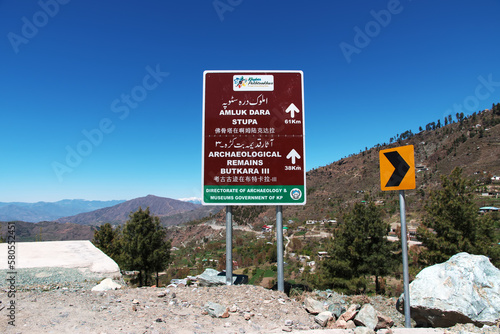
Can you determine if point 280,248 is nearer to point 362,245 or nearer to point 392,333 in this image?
point 392,333

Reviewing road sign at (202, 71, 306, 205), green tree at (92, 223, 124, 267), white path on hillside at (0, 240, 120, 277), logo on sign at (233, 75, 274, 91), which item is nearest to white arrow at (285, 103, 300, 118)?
road sign at (202, 71, 306, 205)

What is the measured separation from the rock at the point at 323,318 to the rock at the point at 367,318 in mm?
457

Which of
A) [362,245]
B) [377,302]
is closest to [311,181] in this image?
[362,245]

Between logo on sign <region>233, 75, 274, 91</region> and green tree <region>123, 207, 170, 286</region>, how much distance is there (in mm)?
14467

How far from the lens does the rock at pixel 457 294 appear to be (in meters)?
4.86

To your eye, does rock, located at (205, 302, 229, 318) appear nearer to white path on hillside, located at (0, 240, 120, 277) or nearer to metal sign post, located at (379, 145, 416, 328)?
metal sign post, located at (379, 145, 416, 328)

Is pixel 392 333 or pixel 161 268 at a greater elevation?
pixel 392 333

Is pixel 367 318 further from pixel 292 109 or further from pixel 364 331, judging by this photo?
pixel 292 109

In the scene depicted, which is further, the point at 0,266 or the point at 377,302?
the point at 0,266

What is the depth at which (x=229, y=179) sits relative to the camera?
677 centimetres

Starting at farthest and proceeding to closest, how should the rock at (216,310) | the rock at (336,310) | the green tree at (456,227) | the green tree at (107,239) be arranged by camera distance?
1. the green tree at (107,239)
2. the green tree at (456,227)
3. the rock at (336,310)
4. the rock at (216,310)

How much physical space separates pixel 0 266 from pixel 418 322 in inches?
443

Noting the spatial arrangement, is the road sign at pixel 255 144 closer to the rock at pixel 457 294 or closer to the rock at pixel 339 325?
the rock at pixel 339 325

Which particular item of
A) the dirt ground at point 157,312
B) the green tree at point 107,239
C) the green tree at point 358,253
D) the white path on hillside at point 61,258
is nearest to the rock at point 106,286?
the dirt ground at point 157,312
